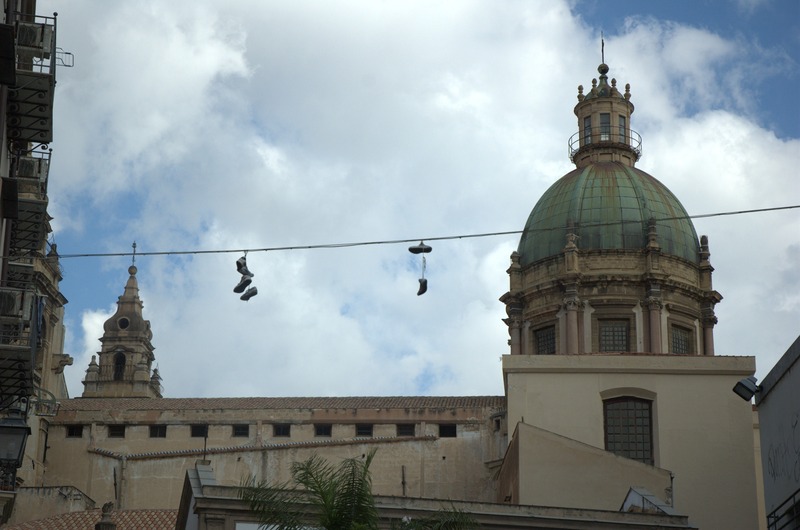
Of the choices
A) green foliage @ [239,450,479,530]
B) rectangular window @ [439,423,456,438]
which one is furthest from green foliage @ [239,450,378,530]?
rectangular window @ [439,423,456,438]

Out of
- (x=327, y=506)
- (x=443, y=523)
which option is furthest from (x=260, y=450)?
(x=327, y=506)

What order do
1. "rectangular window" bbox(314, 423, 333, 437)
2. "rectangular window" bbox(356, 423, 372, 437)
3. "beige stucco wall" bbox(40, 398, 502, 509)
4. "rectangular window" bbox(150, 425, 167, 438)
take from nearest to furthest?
"beige stucco wall" bbox(40, 398, 502, 509) < "rectangular window" bbox(356, 423, 372, 437) < "rectangular window" bbox(314, 423, 333, 437) < "rectangular window" bbox(150, 425, 167, 438)

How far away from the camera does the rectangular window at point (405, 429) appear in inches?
2249

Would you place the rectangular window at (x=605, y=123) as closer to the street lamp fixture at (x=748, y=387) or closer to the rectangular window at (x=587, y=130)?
the rectangular window at (x=587, y=130)

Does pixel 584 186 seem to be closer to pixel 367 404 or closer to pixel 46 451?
pixel 367 404

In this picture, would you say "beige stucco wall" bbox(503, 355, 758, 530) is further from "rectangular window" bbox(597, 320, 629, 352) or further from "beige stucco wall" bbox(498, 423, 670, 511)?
"rectangular window" bbox(597, 320, 629, 352)

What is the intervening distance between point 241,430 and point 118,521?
653 inches

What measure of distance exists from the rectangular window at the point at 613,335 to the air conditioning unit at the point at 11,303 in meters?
34.4

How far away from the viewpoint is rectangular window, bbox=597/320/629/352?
53812 mm

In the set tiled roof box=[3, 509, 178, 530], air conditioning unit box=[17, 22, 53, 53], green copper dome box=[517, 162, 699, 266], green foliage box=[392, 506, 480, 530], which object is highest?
green copper dome box=[517, 162, 699, 266]

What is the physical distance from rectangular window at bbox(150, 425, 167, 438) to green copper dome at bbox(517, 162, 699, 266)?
14.8 m

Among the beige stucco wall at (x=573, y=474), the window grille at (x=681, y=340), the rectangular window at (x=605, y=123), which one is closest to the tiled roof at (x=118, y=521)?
the beige stucco wall at (x=573, y=474)

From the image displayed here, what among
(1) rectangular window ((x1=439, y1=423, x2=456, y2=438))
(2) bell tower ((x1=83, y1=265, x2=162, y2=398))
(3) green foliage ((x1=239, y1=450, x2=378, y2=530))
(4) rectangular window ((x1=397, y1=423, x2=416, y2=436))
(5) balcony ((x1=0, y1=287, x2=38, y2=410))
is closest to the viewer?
(3) green foliage ((x1=239, y1=450, x2=378, y2=530))

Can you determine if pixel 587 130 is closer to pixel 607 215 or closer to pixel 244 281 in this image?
pixel 607 215
